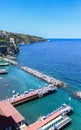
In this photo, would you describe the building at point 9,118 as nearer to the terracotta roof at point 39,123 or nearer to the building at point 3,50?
the terracotta roof at point 39,123

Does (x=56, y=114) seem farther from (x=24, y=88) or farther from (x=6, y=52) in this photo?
(x=6, y=52)

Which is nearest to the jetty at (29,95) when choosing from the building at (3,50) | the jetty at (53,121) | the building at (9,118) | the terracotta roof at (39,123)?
the building at (9,118)

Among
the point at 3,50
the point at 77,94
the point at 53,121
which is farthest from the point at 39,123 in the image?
the point at 3,50

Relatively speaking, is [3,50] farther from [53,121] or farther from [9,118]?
[9,118]

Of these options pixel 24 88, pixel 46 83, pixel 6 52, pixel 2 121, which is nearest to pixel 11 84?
pixel 24 88

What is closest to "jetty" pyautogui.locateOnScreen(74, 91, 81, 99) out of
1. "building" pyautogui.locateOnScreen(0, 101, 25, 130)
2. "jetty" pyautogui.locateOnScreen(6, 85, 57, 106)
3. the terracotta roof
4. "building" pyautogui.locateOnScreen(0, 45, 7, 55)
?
"jetty" pyautogui.locateOnScreen(6, 85, 57, 106)

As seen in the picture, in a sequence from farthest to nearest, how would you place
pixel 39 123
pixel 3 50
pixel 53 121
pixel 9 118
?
pixel 3 50 < pixel 53 121 < pixel 39 123 < pixel 9 118
